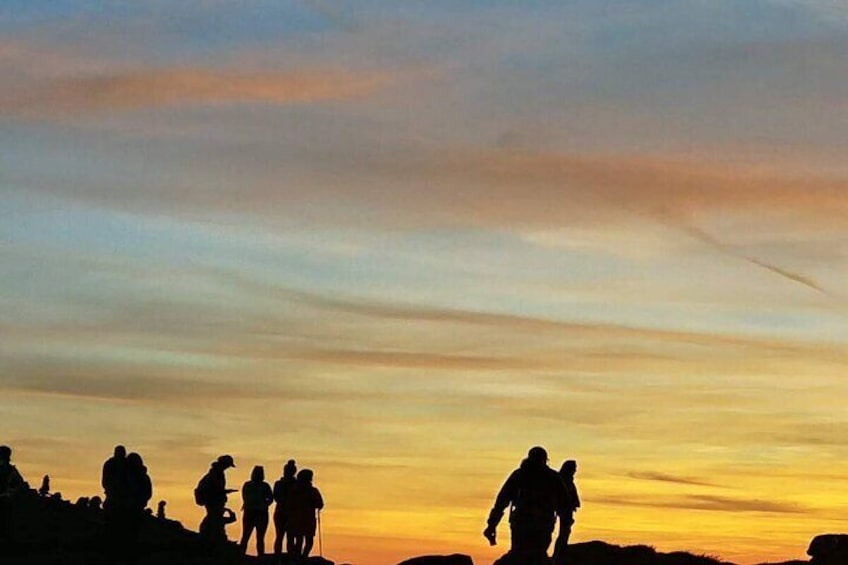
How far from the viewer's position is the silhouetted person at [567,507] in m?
31.0

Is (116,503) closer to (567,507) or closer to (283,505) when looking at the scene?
(283,505)

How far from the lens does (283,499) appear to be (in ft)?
129

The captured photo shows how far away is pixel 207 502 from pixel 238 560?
7.03 ft

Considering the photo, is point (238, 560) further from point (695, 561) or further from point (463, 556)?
point (695, 561)

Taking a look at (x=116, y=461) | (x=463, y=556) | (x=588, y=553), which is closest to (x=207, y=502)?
(x=116, y=461)

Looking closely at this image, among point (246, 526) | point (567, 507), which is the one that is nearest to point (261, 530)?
point (246, 526)

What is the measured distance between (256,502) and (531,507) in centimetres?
1056

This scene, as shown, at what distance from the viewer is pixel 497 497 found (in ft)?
99.9

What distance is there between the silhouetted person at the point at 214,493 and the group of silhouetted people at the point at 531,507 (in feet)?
32.1

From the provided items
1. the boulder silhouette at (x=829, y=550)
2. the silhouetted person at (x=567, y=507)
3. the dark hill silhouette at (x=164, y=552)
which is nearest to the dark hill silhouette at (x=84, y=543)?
the dark hill silhouette at (x=164, y=552)

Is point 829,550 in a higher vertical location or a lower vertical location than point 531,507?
higher

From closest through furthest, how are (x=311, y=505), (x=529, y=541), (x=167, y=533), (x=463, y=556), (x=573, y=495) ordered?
(x=529, y=541) → (x=573, y=495) → (x=311, y=505) → (x=463, y=556) → (x=167, y=533)

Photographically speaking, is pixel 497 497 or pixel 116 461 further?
pixel 116 461

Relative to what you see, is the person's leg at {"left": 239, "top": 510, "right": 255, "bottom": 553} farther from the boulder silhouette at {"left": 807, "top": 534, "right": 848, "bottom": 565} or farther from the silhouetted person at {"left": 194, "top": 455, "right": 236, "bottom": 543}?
the boulder silhouette at {"left": 807, "top": 534, "right": 848, "bottom": 565}
